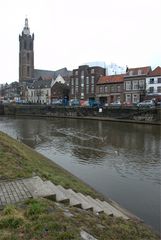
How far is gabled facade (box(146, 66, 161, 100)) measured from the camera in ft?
226

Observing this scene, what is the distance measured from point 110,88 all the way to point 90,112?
16170 millimetres

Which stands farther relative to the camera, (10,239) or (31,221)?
(31,221)

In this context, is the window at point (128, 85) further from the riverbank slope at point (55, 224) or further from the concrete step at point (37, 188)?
the riverbank slope at point (55, 224)

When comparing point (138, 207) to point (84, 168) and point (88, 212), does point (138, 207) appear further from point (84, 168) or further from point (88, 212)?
point (84, 168)

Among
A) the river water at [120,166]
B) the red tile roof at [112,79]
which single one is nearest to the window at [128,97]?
the red tile roof at [112,79]

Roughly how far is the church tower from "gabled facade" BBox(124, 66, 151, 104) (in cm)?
7657

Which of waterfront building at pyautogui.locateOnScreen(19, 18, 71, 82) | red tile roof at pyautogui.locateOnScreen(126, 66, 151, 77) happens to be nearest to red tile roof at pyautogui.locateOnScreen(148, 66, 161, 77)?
red tile roof at pyautogui.locateOnScreen(126, 66, 151, 77)

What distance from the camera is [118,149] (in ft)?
84.0

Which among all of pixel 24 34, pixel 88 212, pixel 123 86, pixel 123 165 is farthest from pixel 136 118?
pixel 24 34

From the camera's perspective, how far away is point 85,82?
294 feet

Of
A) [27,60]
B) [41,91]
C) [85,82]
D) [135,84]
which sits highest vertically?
[27,60]

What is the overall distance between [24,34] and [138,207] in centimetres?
14348

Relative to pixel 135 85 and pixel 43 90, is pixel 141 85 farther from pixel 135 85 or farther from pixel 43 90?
pixel 43 90

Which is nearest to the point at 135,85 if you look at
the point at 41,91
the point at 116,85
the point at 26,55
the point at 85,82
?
the point at 116,85
